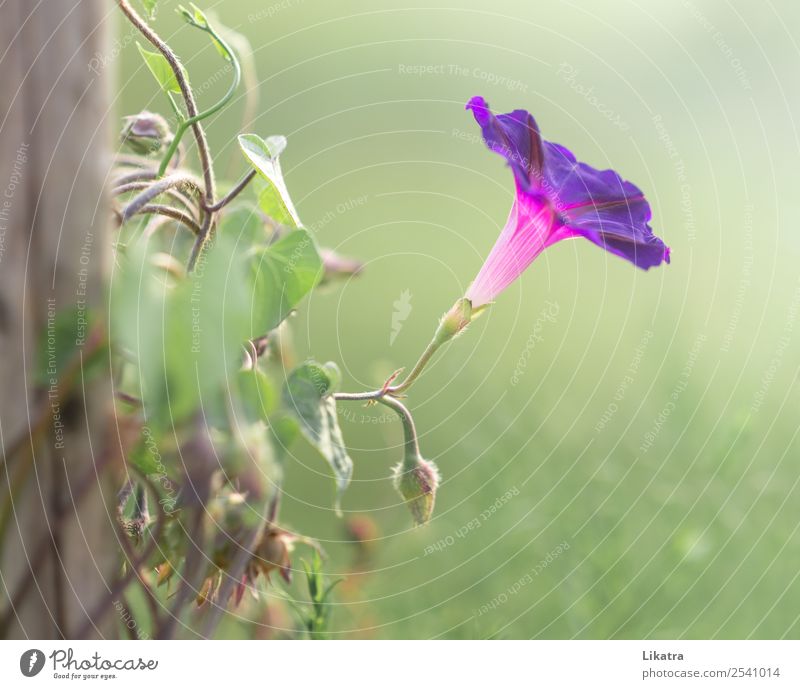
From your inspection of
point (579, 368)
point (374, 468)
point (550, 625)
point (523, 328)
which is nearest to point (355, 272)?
point (550, 625)

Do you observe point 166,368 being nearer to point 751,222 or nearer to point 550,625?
point 550,625

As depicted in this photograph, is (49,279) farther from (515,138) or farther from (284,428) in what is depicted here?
(515,138)

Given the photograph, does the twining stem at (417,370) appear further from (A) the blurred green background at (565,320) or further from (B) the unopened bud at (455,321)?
(A) the blurred green background at (565,320)

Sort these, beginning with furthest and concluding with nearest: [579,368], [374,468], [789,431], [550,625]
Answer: [579,368] → [374,468] → [789,431] → [550,625]

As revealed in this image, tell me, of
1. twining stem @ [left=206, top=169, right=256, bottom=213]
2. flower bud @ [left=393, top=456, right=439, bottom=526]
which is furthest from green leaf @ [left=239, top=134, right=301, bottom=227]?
flower bud @ [left=393, top=456, right=439, bottom=526]

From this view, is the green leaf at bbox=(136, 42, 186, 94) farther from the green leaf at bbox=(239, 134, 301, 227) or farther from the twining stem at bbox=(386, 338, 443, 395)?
the twining stem at bbox=(386, 338, 443, 395)
